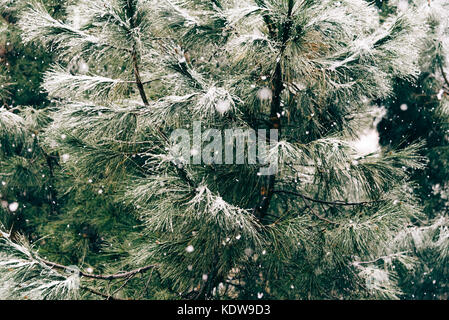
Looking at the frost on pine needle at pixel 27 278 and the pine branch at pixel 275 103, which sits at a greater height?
the pine branch at pixel 275 103

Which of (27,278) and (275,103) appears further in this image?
(275,103)

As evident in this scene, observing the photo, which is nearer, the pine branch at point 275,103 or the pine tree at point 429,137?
the pine branch at point 275,103

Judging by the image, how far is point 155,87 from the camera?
11.1 ft

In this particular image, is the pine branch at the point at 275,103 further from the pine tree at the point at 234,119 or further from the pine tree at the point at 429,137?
the pine tree at the point at 429,137

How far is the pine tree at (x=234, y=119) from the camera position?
207 cm

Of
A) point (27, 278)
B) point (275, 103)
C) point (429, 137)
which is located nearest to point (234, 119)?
point (275, 103)

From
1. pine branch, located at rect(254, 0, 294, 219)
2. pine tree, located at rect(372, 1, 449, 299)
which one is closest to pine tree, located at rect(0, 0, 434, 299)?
pine branch, located at rect(254, 0, 294, 219)

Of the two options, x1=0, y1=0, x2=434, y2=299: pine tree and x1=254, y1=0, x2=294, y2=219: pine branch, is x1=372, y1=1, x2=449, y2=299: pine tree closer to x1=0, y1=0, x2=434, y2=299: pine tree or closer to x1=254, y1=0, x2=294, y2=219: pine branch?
x1=0, y1=0, x2=434, y2=299: pine tree

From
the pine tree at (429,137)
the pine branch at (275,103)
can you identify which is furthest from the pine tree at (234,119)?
the pine tree at (429,137)

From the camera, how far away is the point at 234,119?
7.82 feet

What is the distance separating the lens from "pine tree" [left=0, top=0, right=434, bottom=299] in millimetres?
2070

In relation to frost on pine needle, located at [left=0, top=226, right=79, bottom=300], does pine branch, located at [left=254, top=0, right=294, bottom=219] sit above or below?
above

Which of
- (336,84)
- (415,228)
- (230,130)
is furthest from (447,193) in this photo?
(230,130)

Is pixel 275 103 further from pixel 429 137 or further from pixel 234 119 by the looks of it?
pixel 429 137
